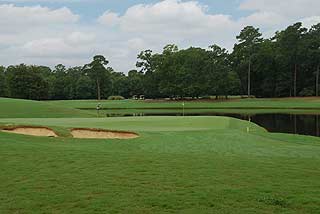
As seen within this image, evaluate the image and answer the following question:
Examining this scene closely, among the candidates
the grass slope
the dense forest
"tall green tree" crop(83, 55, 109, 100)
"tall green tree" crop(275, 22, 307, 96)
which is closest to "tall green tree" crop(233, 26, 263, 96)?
the dense forest

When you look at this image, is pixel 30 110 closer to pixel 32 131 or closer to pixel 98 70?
pixel 32 131

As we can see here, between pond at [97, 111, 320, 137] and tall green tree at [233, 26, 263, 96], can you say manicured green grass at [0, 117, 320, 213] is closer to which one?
pond at [97, 111, 320, 137]

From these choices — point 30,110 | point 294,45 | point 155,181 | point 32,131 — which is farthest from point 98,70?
point 155,181

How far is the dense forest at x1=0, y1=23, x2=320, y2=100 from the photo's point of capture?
99.6 m

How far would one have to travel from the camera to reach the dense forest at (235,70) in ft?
327

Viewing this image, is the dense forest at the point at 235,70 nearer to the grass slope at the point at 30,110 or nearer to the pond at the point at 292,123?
the pond at the point at 292,123

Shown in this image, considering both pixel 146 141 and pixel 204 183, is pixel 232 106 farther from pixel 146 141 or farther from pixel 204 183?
pixel 204 183

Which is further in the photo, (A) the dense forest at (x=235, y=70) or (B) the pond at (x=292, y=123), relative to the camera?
(A) the dense forest at (x=235, y=70)

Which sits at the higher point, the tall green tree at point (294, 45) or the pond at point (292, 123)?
the tall green tree at point (294, 45)

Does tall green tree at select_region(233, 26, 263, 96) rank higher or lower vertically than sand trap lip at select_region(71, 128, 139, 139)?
higher

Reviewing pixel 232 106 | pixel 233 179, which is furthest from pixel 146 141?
pixel 232 106

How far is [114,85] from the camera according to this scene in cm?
14500

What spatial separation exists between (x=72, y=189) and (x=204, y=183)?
110 inches

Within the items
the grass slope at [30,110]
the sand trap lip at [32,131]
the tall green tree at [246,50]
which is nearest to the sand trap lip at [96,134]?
the sand trap lip at [32,131]
